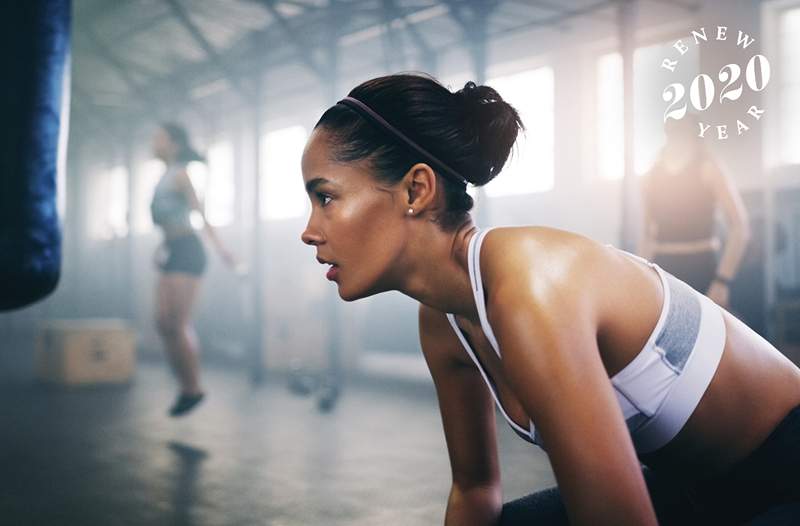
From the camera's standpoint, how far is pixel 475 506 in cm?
112

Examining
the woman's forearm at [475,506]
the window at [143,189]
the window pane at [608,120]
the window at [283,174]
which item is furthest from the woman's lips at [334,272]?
the window at [143,189]

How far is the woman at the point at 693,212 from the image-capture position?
3.01 meters

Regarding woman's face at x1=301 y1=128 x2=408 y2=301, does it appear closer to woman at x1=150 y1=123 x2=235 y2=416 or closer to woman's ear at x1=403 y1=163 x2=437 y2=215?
woman's ear at x1=403 y1=163 x2=437 y2=215

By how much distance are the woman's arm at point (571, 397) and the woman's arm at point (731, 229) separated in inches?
97.7

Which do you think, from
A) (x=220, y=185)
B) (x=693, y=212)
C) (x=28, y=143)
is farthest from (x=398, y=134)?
(x=220, y=185)

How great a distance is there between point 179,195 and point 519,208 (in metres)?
3.35

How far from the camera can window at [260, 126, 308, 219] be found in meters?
8.02

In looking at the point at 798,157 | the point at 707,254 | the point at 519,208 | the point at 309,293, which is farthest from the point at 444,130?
the point at 519,208

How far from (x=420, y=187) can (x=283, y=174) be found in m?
7.64

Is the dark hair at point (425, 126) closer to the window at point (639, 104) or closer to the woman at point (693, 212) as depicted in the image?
the window at point (639, 104)

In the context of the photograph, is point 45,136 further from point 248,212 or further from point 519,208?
point 248,212

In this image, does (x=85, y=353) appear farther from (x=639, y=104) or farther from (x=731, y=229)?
(x=731, y=229)

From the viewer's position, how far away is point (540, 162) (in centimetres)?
623

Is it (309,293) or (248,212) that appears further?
(248,212)
